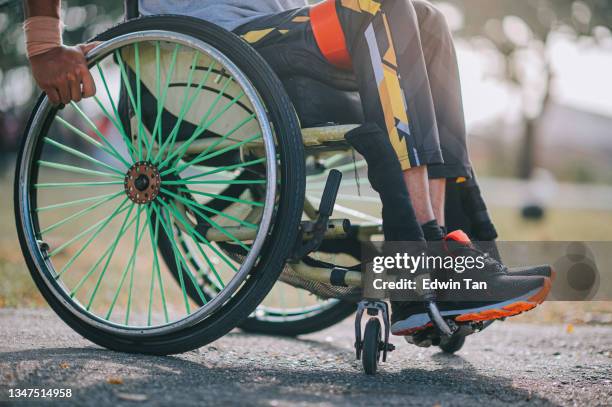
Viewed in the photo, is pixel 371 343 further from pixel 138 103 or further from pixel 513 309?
pixel 138 103

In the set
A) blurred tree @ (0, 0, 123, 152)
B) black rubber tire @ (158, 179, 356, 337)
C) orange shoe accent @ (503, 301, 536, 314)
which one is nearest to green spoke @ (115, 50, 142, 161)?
black rubber tire @ (158, 179, 356, 337)

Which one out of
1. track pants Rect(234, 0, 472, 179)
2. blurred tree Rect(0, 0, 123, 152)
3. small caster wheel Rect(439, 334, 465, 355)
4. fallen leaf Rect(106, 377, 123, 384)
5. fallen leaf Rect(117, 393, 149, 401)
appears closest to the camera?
fallen leaf Rect(117, 393, 149, 401)

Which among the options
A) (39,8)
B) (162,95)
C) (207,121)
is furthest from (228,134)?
(39,8)

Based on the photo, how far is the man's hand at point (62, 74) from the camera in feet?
6.01

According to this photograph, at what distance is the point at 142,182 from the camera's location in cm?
189

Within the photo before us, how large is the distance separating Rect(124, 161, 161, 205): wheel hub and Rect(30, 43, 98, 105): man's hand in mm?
245

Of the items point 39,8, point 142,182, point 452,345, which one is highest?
point 39,8

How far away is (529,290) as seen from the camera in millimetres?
1594

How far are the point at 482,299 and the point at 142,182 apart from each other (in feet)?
3.15

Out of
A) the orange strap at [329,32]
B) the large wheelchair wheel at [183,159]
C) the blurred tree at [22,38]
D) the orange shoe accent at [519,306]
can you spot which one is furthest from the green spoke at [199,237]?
the blurred tree at [22,38]

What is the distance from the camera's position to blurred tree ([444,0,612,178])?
13.8 metres

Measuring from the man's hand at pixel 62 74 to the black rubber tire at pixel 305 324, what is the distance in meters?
1.11

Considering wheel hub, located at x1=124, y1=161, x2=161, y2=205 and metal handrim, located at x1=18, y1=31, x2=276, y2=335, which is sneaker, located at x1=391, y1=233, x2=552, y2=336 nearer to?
metal handrim, located at x1=18, y1=31, x2=276, y2=335

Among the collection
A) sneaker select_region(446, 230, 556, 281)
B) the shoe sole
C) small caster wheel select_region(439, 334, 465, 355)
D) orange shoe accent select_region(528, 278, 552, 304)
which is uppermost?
sneaker select_region(446, 230, 556, 281)
